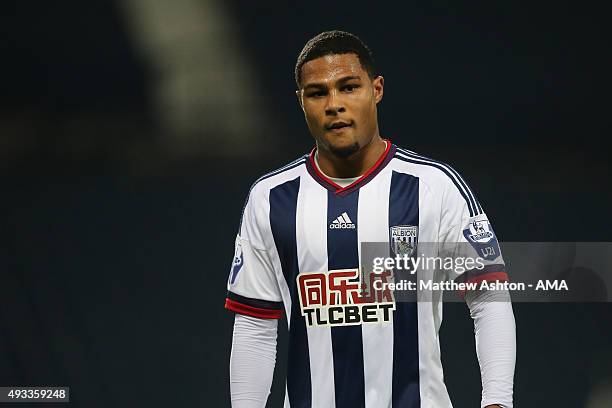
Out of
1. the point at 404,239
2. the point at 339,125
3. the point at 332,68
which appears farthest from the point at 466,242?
the point at 332,68

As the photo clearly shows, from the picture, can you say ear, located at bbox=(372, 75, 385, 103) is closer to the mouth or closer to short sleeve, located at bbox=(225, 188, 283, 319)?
the mouth

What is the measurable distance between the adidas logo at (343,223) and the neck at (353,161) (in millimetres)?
104

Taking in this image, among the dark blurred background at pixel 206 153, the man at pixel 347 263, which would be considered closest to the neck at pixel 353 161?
the man at pixel 347 263

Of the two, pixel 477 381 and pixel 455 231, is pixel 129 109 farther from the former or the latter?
pixel 455 231

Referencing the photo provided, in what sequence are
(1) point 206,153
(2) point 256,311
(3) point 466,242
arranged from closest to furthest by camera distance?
(3) point 466,242 → (2) point 256,311 → (1) point 206,153

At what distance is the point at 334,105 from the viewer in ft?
8.03

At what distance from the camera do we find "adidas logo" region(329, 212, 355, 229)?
2.49 metres

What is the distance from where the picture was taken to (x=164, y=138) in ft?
13.1

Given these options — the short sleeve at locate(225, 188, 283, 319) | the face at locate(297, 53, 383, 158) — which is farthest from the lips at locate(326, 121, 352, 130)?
the short sleeve at locate(225, 188, 283, 319)

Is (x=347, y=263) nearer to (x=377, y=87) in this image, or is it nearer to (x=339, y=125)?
(x=339, y=125)

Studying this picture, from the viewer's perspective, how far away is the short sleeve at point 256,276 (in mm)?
2539

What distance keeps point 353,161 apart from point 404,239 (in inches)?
8.5

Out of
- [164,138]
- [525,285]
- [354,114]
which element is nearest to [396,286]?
[354,114]

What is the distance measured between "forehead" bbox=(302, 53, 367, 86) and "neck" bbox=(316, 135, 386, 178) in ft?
0.53
